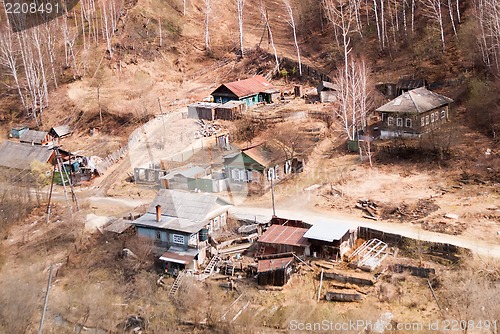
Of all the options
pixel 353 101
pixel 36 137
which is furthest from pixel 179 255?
pixel 36 137

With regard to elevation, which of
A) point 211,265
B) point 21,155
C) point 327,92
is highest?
point 327,92

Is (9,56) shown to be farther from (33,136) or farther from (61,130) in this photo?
(61,130)

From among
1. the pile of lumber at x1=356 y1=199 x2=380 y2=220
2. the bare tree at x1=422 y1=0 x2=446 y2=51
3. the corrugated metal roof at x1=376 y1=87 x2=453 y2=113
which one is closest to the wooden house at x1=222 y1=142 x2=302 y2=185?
the pile of lumber at x1=356 y1=199 x2=380 y2=220

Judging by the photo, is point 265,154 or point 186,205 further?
point 265,154

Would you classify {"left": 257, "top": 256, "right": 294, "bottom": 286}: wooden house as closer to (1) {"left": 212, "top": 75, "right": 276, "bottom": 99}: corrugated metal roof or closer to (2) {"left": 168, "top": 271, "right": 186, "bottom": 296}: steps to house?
(2) {"left": 168, "top": 271, "right": 186, "bottom": 296}: steps to house

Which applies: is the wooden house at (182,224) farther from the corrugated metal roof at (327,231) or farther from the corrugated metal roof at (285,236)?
the corrugated metal roof at (327,231)

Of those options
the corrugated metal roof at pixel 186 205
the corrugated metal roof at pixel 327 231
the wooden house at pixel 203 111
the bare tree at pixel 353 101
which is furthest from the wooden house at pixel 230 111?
the corrugated metal roof at pixel 327 231
